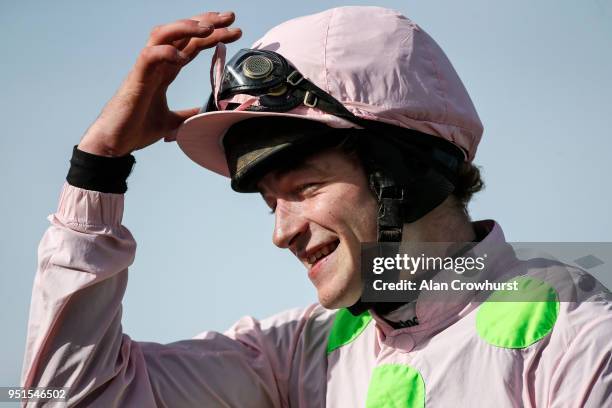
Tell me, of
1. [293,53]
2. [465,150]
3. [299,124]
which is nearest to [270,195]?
[299,124]

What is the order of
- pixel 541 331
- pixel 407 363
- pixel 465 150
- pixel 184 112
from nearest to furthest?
pixel 541 331 < pixel 407 363 < pixel 465 150 < pixel 184 112

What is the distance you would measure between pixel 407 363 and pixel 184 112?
1.51 metres

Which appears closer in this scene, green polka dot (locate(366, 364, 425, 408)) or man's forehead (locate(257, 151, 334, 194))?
green polka dot (locate(366, 364, 425, 408))

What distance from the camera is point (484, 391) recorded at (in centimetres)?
332

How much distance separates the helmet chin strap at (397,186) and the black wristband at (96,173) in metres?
0.99

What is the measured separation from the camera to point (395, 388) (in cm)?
358

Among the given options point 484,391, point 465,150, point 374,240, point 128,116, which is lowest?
point 484,391

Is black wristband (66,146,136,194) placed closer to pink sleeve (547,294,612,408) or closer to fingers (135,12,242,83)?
fingers (135,12,242,83)

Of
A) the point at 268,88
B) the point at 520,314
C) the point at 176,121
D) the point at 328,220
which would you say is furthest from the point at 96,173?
the point at 520,314

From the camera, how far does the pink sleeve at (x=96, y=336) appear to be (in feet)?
12.0

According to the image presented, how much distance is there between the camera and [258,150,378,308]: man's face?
364cm

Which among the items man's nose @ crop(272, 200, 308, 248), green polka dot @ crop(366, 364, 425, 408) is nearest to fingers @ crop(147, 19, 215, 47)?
man's nose @ crop(272, 200, 308, 248)

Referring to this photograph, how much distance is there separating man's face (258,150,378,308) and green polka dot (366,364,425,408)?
310 millimetres

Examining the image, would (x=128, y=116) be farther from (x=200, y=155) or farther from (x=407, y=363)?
(x=407, y=363)
